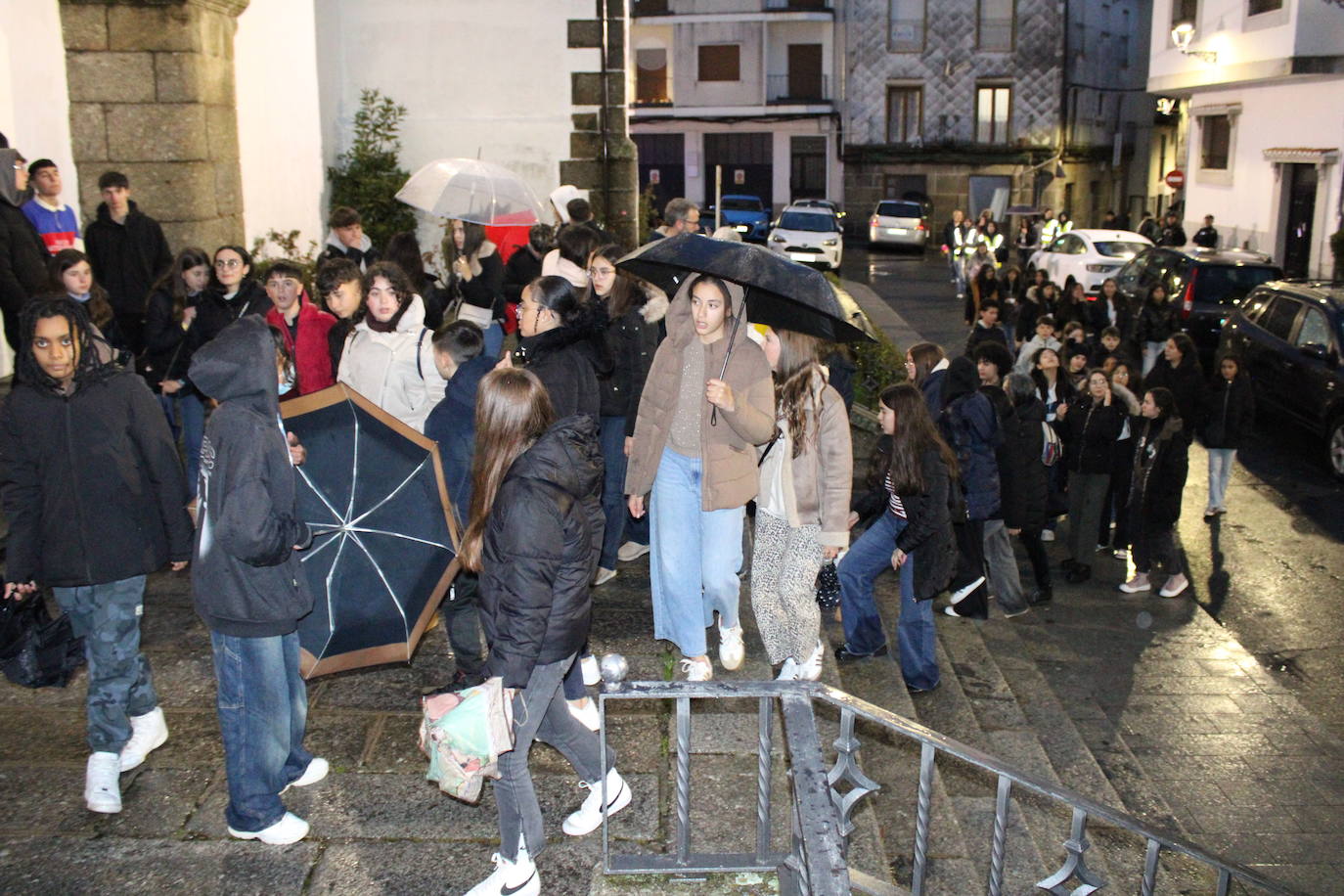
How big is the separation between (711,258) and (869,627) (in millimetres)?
2410

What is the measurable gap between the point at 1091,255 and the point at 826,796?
21915 millimetres

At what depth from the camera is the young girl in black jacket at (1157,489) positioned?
8.42m

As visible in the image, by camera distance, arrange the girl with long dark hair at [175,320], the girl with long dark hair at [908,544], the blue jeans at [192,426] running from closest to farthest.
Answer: the girl with long dark hair at [908,544] → the girl with long dark hair at [175,320] → the blue jeans at [192,426]

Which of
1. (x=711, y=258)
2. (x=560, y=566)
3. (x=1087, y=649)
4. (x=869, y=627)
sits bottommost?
(x=1087, y=649)

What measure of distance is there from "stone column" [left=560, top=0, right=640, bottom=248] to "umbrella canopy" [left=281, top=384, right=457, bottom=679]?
9.10 metres

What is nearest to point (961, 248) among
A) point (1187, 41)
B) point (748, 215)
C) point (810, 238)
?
point (810, 238)

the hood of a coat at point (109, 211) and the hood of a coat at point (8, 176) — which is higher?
the hood of a coat at point (8, 176)

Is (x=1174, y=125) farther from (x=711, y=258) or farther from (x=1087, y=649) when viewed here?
(x=711, y=258)

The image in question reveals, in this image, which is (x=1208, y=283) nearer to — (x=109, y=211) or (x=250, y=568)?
(x=109, y=211)

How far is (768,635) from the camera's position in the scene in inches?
226

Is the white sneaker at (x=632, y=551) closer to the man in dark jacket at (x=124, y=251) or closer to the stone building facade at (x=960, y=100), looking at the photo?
the man in dark jacket at (x=124, y=251)

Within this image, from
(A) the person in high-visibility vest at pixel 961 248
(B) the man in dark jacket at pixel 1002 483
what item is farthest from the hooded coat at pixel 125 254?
(A) the person in high-visibility vest at pixel 961 248

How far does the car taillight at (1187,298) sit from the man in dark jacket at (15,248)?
13.2 metres

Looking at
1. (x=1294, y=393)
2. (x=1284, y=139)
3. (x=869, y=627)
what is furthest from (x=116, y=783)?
(x=1284, y=139)
